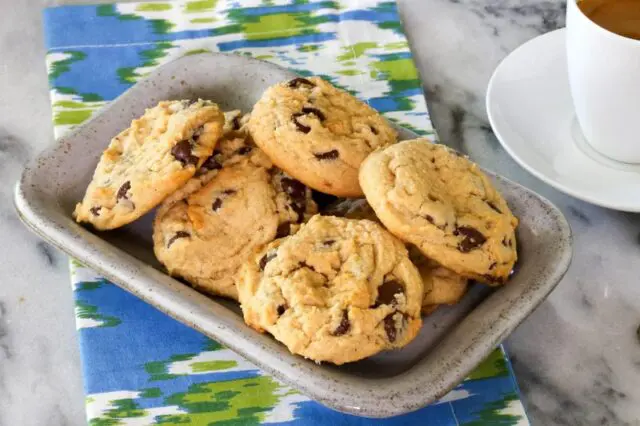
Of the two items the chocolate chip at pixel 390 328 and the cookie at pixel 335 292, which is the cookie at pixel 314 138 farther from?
the chocolate chip at pixel 390 328

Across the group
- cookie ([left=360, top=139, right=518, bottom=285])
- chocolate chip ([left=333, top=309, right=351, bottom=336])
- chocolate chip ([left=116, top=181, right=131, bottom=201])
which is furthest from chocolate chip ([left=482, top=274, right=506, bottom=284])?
chocolate chip ([left=116, top=181, right=131, bottom=201])

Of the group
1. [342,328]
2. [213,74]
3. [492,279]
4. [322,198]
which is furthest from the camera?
[213,74]

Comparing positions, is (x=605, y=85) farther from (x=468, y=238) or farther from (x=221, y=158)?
(x=221, y=158)

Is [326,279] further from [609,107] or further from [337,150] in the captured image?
[609,107]

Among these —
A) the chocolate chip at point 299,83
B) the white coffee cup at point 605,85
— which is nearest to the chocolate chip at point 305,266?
the chocolate chip at point 299,83

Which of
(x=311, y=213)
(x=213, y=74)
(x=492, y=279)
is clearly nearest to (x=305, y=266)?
(x=311, y=213)

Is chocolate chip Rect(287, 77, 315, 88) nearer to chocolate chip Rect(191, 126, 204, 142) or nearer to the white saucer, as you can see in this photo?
chocolate chip Rect(191, 126, 204, 142)
